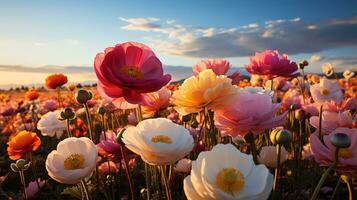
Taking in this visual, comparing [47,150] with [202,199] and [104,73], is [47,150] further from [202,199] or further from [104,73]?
[202,199]

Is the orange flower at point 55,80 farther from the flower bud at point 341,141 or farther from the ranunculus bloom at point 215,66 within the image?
the flower bud at point 341,141

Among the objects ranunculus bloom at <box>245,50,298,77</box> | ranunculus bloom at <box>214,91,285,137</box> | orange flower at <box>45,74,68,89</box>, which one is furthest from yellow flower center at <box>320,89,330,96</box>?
orange flower at <box>45,74,68,89</box>

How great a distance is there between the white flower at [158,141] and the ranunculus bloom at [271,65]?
1.19 m

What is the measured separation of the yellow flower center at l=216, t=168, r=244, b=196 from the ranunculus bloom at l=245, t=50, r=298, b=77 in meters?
1.36

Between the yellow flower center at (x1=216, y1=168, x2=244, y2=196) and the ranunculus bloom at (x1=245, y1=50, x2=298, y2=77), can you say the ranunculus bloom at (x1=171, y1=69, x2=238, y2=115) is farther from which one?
the ranunculus bloom at (x1=245, y1=50, x2=298, y2=77)

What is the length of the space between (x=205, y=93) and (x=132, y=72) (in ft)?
1.28

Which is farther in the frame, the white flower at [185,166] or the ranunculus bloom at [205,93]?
the white flower at [185,166]

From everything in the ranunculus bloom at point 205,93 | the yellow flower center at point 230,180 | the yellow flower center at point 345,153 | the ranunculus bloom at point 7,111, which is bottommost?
the ranunculus bloom at point 7,111

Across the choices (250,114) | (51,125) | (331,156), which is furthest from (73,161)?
(51,125)

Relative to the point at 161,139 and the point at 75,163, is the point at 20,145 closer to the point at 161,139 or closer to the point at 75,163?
the point at 75,163

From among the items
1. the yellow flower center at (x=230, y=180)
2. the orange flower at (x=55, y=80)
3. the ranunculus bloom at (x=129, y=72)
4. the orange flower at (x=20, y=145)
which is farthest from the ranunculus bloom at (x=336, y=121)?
the orange flower at (x=55, y=80)

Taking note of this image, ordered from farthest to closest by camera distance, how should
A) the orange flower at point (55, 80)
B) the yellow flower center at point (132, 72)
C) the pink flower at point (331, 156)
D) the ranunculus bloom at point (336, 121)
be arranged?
the orange flower at point (55, 80), the ranunculus bloom at point (336, 121), the yellow flower center at point (132, 72), the pink flower at point (331, 156)

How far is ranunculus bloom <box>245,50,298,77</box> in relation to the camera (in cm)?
236

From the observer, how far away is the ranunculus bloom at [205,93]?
136 centimetres
